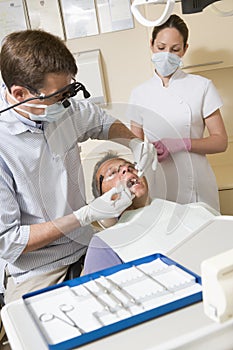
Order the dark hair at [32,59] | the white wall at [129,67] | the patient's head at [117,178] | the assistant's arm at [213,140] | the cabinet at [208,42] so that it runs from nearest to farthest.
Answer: the dark hair at [32,59]
the patient's head at [117,178]
the assistant's arm at [213,140]
the cabinet at [208,42]
the white wall at [129,67]

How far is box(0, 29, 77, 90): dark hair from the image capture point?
4.02 ft

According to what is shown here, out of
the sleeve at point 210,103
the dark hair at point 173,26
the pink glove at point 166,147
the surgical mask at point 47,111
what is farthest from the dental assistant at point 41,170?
the dark hair at point 173,26

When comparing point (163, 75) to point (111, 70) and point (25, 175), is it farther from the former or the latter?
point (25, 175)

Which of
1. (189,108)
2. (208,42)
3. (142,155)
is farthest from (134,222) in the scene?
(208,42)

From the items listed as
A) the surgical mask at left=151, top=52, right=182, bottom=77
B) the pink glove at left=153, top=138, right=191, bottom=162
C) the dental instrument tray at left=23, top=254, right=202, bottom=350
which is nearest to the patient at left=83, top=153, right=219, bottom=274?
the pink glove at left=153, top=138, right=191, bottom=162

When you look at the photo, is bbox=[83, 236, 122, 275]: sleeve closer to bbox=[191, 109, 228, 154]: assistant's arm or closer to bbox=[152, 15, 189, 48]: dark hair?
bbox=[191, 109, 228, 154]: assistant's arm

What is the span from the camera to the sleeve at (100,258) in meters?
1.25

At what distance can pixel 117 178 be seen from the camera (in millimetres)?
1386

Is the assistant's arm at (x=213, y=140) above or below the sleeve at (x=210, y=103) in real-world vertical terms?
below

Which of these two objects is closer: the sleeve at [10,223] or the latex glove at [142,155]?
the sleeve at [10,223]

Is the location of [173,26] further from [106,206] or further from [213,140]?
[106,206]

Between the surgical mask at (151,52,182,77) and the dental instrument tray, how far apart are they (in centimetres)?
134

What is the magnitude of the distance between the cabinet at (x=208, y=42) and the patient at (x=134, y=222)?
43.1 inches

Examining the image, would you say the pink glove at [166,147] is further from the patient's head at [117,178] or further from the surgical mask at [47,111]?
the surgical mask at [47,111]
